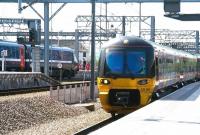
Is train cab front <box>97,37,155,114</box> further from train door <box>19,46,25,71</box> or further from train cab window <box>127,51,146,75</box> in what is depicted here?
train door <box>19,46,25,71</box>

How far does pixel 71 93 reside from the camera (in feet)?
94.4

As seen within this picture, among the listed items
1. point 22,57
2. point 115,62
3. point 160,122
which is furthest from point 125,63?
point 22,57

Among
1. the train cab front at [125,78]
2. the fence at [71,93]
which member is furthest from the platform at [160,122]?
the fence at [71,93]

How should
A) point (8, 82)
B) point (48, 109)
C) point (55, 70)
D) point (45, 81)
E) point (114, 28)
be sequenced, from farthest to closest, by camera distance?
point (114, 28) → point (55, 70) → point (45, 81) → point (8, 82) → point (48, 109)

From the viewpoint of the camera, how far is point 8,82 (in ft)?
108

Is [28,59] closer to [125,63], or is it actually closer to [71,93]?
[71,93]

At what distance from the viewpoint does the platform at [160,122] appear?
12789 mm

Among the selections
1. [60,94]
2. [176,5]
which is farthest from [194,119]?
[176,5]

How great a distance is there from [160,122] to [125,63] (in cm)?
610

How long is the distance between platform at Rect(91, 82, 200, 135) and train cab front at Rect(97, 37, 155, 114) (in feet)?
2.63

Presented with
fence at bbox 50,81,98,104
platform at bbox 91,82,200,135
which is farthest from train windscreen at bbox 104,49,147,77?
fence at bbox 50,81,98,104

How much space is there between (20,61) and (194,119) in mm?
35957

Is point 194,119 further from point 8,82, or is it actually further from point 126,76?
point 8,82

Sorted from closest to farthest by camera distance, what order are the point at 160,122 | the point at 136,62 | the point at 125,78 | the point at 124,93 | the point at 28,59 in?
1. the point at 160,122
2. the point at 124,93
3. the point at 125,78
4. the point at 136,62
5. the point at 28,59
